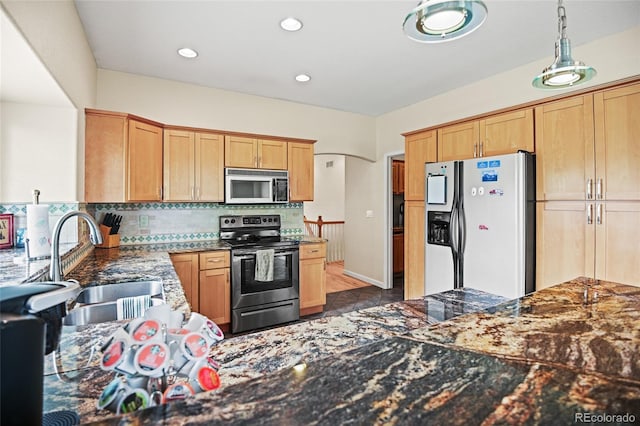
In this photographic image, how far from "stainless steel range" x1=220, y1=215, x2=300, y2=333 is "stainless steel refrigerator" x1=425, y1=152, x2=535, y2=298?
153 centimetres

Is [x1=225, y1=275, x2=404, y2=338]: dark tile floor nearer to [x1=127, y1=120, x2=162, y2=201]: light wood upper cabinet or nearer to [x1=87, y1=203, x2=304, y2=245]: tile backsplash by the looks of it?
[x1=87, y1=203, x2=304, y2=245]: tile backsplash

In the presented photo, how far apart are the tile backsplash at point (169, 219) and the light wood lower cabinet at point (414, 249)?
71.1 inches

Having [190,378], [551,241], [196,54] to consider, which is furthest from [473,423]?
[196,54]

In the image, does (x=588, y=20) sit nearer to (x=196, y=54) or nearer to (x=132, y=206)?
(x=196, y=54)

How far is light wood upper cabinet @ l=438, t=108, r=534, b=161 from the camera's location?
2.88 m

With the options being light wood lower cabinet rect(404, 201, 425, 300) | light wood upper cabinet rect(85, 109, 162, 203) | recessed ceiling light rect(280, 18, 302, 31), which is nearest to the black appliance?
recessed ceiling light rect(280, 18, 302, 31)

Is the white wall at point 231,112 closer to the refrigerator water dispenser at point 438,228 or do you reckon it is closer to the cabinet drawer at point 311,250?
the cabinet drawer at point 311,250

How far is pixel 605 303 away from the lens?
1.23m

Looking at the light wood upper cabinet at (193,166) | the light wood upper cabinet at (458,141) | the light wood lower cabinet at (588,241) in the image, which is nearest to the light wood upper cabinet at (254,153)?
the light wood upper cabinet at (193,166)

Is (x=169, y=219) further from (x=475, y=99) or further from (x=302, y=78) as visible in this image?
(x=475, y=99)

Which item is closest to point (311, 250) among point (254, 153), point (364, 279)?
point (254, 153)

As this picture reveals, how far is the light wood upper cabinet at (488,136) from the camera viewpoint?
114 inches

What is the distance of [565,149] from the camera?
2.64m

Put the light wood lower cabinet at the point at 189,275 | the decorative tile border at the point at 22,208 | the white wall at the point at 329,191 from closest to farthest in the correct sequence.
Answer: the decorative tile border at the point at 22,208
the light wood lower cabinet at the point at 189,275
the white wall at the point at 329,191
